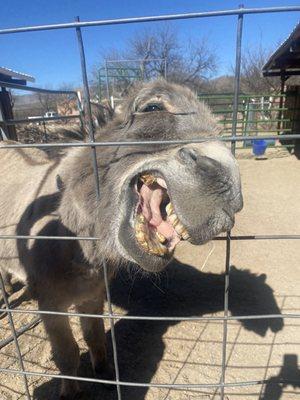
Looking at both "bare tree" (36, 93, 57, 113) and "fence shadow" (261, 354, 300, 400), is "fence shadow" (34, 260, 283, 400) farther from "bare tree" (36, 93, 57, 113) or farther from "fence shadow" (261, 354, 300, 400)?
"bare tree" (36, 93, 57, 113)

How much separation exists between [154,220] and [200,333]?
1982 millimetres

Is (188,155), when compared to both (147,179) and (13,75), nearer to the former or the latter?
(147,179)

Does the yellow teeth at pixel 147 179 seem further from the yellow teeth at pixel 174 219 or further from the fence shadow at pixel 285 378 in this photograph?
the fence shadow at pixel 285 378

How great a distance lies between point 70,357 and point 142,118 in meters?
1.69

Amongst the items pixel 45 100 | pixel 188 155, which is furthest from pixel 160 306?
pixel 45 100

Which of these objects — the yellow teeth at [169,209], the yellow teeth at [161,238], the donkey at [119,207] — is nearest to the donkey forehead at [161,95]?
the donkey at [119,207]

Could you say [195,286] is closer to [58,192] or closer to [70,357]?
[70,357]

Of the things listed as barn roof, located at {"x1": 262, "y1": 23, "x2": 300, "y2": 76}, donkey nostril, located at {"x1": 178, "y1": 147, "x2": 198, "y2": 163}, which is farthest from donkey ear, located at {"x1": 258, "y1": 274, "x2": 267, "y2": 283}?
barn roof, located at {"x1": 262, "y1": 23, "x2": 300, "y2": 76}

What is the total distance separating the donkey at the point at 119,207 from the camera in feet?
4.25

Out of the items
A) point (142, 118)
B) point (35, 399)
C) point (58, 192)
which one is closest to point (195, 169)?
point (142, 118)

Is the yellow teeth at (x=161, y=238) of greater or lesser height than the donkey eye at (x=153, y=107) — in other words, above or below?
below

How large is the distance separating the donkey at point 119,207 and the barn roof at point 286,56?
9229 millimetres

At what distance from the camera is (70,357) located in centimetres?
230

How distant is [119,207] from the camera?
156cm
